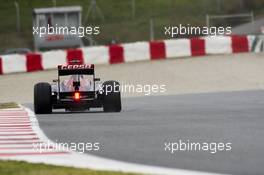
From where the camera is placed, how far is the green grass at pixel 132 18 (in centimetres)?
3900

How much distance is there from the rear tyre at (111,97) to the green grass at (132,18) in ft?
72.2

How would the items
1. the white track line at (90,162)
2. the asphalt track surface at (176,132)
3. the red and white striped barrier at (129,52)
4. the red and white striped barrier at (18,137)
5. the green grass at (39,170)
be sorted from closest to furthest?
1. the green grass at (39,170)
2. the white track line at (90,162)
3. the asphalt track surface at (176,132)
4. the red and white striped barrier at (18,137)
5. the red and white striped barrier at (129,52)

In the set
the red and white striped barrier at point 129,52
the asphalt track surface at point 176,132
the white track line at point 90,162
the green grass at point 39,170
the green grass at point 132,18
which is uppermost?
the green grass at point 132,18

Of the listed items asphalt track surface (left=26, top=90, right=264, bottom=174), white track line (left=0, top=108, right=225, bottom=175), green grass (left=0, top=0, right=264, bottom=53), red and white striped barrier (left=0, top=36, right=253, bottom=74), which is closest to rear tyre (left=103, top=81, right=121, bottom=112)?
asphalt track surface (left=26, top=90, right=264, bottom=174)

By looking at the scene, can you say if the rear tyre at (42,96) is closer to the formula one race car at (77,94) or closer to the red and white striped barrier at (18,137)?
the formula one race car at (77,94)

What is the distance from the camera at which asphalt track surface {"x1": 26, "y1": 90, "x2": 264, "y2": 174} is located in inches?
359

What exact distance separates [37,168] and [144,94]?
A: 53.4 feet

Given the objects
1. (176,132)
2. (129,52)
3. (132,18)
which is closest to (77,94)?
(176,132)

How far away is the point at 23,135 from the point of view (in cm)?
1178

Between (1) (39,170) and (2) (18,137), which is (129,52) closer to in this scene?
(2) (18,137)

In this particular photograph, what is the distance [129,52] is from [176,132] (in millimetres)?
18808

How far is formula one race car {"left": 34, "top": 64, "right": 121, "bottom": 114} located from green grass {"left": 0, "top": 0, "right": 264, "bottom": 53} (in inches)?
863

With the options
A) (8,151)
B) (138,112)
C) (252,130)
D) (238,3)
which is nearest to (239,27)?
(238,3)

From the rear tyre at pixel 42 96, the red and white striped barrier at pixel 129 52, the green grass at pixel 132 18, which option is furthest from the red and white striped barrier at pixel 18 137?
the green grass at pixel 132 18
